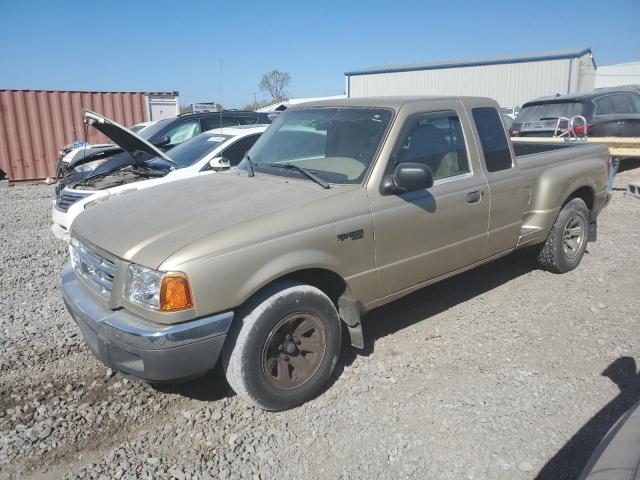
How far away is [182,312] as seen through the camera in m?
2.74

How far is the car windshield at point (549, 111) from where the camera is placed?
10398 mm

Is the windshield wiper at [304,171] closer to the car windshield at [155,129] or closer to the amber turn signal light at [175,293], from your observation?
the amber turn signal light at [175,293]

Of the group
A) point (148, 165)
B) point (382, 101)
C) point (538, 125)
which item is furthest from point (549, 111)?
point (148, 165)

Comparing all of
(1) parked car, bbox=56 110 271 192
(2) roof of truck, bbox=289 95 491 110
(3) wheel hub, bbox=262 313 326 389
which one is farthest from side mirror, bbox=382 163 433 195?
(1) parked car, bbox=56 110 271 192

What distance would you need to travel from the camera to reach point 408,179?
339 cm

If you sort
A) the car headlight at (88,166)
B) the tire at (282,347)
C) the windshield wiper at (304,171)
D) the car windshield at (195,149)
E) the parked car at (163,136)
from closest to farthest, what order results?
the tire at (282,347) < the windshield wiper at (304,171) < the car windshield at (195,149) < the parked car at (163,136) < the car headlight at (88,166)

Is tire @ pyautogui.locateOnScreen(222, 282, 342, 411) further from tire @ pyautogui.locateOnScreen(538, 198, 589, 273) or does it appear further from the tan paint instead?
tire @ pyautogui.locateOnScreen(538, 198, 589, 273)

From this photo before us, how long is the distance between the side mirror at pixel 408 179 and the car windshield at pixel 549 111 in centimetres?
847

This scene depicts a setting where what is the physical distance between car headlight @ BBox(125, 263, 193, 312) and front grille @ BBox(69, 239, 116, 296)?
29 cm

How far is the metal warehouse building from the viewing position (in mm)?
28266

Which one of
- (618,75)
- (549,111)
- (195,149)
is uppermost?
(618,75)

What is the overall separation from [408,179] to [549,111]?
880cm

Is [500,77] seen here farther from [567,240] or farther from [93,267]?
[93,267]

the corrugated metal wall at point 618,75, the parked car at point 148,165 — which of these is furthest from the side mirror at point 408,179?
the corrugated metal wall at point 618,75
